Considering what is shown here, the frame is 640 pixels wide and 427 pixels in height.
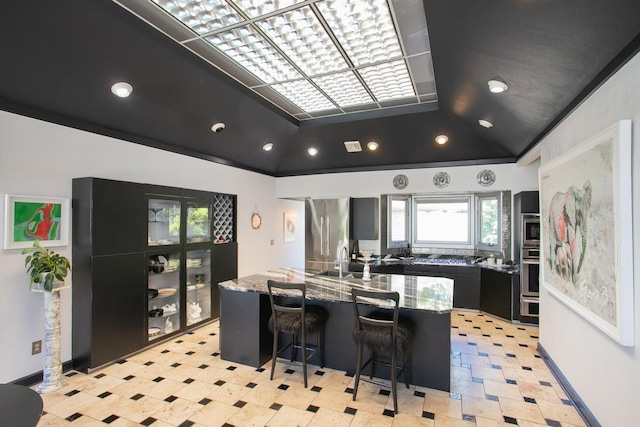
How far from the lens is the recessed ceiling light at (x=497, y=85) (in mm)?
2809

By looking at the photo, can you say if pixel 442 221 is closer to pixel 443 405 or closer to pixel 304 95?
pixel 304 95

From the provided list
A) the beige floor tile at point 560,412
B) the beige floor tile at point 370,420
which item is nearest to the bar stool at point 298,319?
the beige floor tile at point 370,420

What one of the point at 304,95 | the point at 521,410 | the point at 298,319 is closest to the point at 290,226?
the point at 304,95

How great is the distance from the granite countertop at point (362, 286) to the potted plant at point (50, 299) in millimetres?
1429

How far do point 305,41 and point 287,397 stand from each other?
3120 millimetres

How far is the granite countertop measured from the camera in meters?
2.81

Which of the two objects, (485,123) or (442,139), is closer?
(485,123)

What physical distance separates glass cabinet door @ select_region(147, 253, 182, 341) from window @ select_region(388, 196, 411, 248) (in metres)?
3.81

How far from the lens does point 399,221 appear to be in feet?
20.6

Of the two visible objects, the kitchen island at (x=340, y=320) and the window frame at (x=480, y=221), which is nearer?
the kitchen island at (x=340, y=320)

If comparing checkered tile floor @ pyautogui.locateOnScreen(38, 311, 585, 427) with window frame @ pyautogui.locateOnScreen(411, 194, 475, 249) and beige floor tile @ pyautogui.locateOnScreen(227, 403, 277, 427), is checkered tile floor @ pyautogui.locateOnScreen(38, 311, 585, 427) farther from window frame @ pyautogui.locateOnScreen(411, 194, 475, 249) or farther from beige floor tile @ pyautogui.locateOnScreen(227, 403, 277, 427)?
window frame @ pyautogui.locateOnScreen(411, 194, 475, 249)

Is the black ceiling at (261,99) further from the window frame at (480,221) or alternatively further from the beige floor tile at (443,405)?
the beige floor tile at (443,405)

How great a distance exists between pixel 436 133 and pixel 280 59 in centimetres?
271

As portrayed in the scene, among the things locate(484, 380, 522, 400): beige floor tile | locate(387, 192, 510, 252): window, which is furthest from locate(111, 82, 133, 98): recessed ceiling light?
locate(387, 192, 510, 252): window
